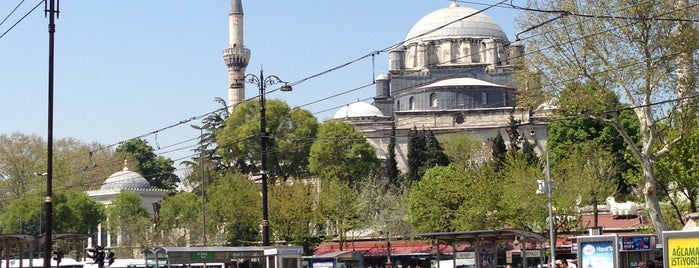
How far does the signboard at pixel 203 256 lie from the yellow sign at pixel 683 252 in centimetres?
2078

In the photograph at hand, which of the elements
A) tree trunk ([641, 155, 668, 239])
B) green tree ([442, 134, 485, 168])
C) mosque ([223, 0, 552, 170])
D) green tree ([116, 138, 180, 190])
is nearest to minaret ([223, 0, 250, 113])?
mosque ([223, 0, 552, 170])

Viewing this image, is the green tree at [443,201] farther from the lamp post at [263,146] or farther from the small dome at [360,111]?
the small dome at [360,111]

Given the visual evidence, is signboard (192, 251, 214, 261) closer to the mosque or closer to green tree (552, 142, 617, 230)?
green tree (552, 142, 617, 230)

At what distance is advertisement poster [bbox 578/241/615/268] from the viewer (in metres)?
26.2

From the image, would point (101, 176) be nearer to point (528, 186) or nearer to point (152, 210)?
point (152, 210)

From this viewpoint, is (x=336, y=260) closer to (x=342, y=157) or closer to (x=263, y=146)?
(x=263, y=146)

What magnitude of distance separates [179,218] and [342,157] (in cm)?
1690

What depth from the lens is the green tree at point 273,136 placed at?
283 ft

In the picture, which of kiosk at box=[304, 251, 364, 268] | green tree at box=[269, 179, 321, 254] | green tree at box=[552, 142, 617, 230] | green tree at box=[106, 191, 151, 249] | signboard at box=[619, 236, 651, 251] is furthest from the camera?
green tree at box=[106, 191, 151, 249]

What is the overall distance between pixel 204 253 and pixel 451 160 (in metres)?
60.2

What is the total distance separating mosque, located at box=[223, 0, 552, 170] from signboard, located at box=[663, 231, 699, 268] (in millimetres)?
92565

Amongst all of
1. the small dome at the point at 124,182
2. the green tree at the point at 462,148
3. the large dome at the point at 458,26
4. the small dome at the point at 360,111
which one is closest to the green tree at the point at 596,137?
the green tree at the point at 462,148

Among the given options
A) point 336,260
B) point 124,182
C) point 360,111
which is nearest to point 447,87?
point 360,111

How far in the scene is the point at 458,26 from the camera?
12088 cm
